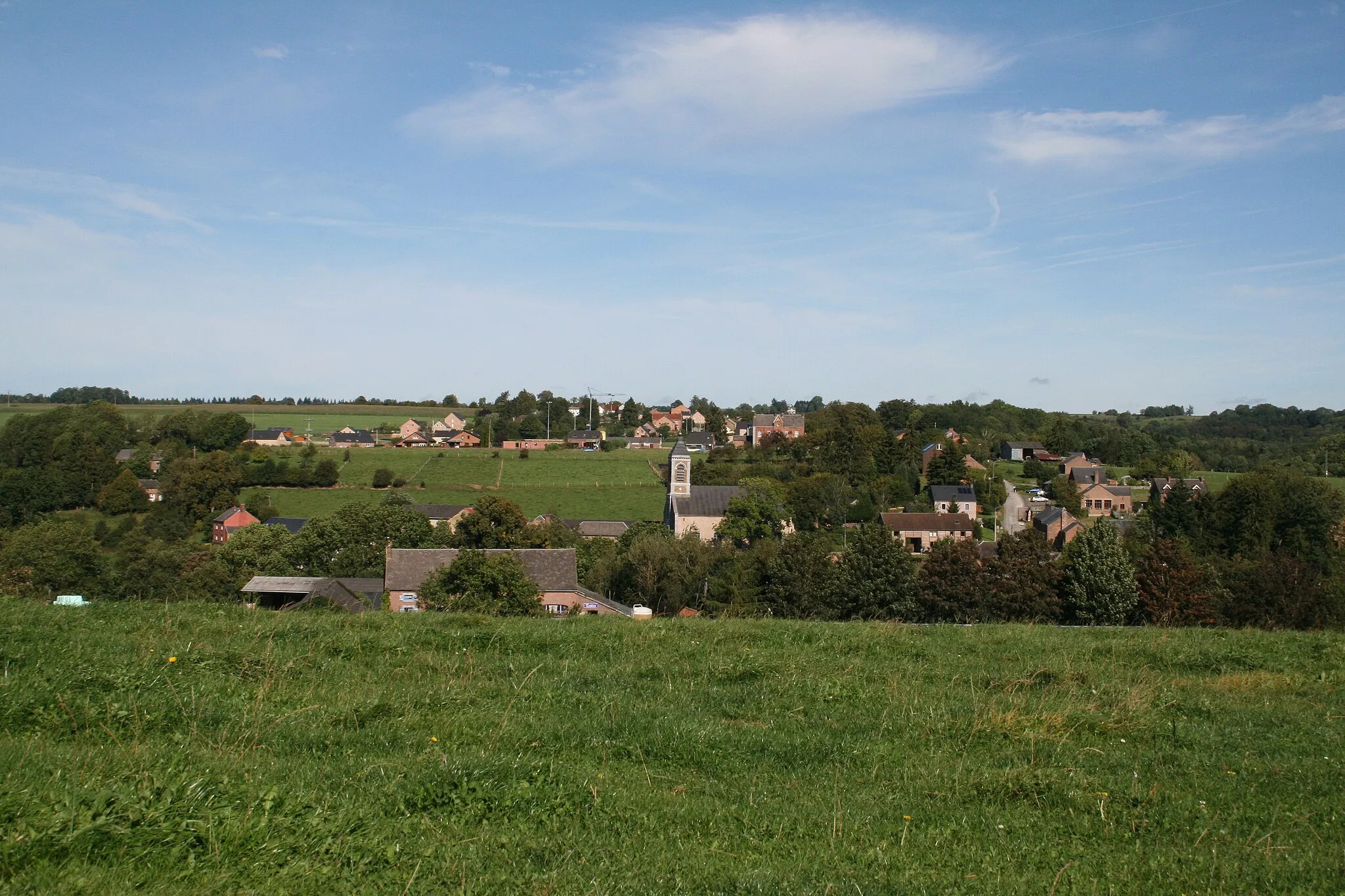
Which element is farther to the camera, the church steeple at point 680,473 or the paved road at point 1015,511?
the church steeple at point 680,473

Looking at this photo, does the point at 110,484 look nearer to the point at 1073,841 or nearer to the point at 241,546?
the point at 241,546

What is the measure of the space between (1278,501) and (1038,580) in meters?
26.7

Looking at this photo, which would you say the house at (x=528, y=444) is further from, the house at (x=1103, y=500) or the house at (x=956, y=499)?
the house at (x=1103, y=500)

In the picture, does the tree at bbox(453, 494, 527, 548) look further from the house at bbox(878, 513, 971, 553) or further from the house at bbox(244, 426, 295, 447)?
the house at bbox(244, 426, 295, 447)

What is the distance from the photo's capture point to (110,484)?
220ft

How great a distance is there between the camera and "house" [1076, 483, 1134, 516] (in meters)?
73.4

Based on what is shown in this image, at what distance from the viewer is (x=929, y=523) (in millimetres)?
65562

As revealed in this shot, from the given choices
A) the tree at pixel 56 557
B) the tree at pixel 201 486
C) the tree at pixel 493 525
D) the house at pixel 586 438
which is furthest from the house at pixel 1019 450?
the tree at pixel 56 557

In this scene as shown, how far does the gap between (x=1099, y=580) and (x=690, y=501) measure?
47361 millimetres

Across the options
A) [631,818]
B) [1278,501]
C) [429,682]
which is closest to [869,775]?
[631,818]

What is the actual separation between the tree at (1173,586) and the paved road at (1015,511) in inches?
1503

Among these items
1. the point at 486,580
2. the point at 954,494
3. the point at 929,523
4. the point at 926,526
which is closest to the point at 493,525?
the point at 486,580

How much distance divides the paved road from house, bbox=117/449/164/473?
239ft

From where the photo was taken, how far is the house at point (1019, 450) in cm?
10088
